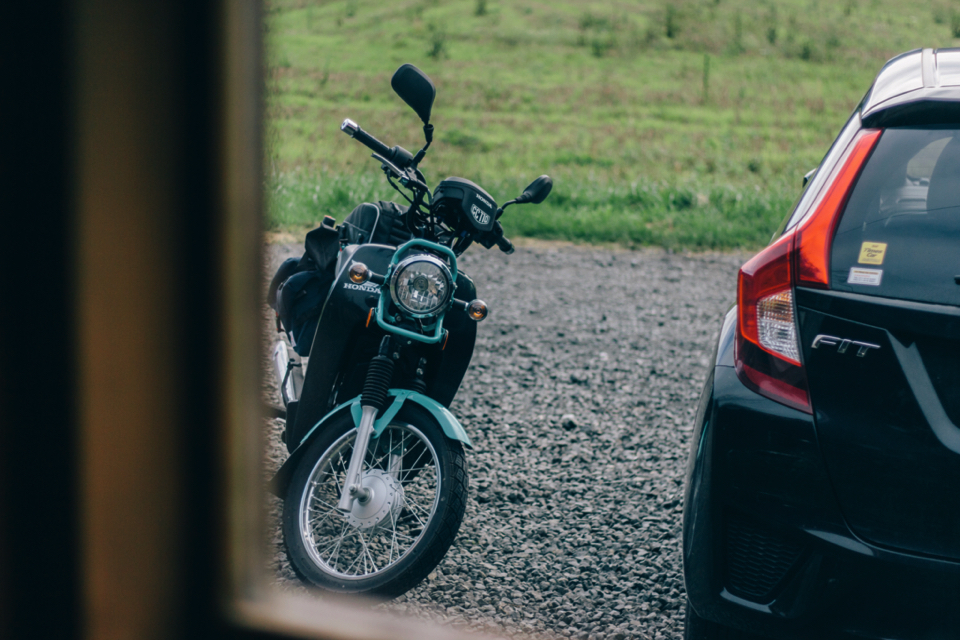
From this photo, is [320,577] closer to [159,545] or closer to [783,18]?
[159,545]

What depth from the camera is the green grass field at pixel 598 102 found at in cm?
1072

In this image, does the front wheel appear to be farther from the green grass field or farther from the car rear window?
the green grass field

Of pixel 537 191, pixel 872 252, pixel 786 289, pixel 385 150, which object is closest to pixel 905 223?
pixel 872 252

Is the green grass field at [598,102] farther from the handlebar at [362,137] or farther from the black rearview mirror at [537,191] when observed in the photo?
the handlebar at [362,137]

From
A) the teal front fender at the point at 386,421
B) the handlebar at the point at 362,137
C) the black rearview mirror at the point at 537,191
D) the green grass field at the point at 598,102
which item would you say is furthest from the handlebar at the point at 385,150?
the green grass field at the point at 598,102

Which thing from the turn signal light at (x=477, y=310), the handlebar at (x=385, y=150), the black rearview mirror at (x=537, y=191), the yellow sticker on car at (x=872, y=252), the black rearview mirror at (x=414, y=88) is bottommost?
the turn signal light at (x=477, y=310)

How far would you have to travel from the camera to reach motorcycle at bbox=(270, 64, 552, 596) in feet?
8.44

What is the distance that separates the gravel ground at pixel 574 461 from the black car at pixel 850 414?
736 millimetres

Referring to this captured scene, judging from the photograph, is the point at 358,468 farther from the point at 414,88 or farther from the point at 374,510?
the point at 414,88

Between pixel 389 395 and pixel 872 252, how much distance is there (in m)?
1.52

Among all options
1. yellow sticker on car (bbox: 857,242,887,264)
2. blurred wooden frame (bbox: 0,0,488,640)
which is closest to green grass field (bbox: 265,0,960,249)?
yellow sticker on car (bbox: 857,242,887,264)

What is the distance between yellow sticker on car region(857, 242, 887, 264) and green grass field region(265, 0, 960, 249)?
430 centimetres

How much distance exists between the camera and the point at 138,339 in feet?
3.38

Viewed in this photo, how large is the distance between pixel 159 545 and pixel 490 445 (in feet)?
9.77
